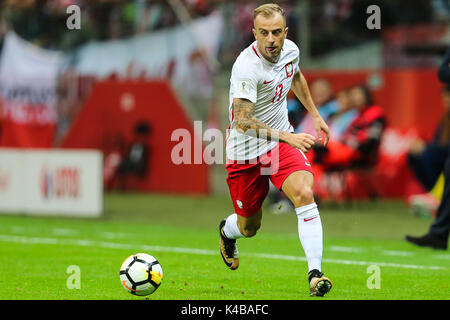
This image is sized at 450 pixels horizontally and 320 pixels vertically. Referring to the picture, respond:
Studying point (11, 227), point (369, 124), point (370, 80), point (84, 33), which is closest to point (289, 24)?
point (370, 80)

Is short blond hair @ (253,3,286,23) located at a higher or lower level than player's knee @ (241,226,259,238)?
higher

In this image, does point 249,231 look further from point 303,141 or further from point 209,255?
point 209,255

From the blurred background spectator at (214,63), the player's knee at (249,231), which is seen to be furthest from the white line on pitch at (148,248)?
the blurred background spectator at (214,63)

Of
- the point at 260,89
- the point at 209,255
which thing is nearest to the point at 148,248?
the point at 209,255

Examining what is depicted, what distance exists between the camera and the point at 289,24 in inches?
770

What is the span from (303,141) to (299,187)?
0.55 m

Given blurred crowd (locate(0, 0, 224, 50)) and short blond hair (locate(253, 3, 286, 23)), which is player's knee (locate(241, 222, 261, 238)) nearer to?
short blond hair (locate(253, 3, 286, 23))

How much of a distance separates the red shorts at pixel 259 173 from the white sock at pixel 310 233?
35cm

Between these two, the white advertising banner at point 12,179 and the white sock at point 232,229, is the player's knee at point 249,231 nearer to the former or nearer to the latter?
the white sock at point 232,229

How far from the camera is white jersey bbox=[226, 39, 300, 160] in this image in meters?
7.95

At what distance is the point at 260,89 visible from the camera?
8.14 meters

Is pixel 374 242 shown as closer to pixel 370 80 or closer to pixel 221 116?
pixel 370 80

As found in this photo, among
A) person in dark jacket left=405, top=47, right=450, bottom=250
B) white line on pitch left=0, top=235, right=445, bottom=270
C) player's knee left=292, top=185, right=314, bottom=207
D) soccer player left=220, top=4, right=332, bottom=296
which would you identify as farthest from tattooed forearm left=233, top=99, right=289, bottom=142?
person in dark jacket left=405, top=47, right=450, bottom=250
